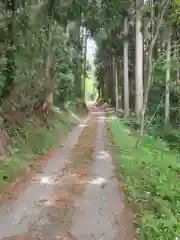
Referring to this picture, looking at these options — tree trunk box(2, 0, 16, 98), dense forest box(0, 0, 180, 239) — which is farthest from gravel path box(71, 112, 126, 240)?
tree trunk box(2, 0, 16, 98)

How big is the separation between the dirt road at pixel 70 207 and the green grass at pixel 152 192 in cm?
31

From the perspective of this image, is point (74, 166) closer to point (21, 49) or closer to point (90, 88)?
point (21, 49)

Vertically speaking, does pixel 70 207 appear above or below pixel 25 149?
below

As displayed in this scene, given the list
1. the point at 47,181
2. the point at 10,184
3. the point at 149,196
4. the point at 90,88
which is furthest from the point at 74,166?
the point at 90,88

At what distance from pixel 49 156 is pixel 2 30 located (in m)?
5.09

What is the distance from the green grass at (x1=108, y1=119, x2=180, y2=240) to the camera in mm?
6547

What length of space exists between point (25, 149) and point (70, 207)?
20.2 feet

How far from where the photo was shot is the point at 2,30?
13.6 meters

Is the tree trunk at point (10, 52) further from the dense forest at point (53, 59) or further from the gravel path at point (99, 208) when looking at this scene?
the gravel path at point (99, 208)

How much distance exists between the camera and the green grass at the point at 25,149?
10.6 meters

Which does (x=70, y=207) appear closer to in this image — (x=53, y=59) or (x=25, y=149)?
(x=25, y=149)

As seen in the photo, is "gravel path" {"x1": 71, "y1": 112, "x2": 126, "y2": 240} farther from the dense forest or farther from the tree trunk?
the tree trunk

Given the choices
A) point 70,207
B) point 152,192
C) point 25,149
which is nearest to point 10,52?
point 25,149

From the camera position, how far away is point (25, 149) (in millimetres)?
13797
